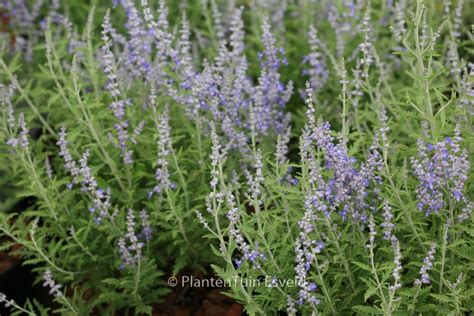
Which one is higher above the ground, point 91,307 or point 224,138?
point 224,138

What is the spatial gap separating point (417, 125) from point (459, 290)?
183 centimetres

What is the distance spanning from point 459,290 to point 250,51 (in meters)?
3.60

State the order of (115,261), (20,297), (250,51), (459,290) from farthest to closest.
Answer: (250,51) < (20,297) < (115,261) < (459,290)

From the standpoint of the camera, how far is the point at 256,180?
3.33 metres

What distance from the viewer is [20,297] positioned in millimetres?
5000

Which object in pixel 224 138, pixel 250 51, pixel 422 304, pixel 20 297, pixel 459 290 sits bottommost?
pixel 20 297

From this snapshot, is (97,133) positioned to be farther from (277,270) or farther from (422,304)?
(422,304)

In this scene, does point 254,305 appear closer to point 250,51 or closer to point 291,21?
point 250,51

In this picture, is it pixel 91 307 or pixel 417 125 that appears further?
pixel 417 125

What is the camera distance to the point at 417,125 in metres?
4.63

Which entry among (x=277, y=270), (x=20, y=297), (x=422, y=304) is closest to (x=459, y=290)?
(x=422, y=304)

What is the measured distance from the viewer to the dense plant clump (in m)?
3.37

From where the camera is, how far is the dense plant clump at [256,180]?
11.0 ft

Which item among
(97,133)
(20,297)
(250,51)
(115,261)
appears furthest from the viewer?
(250,51)
